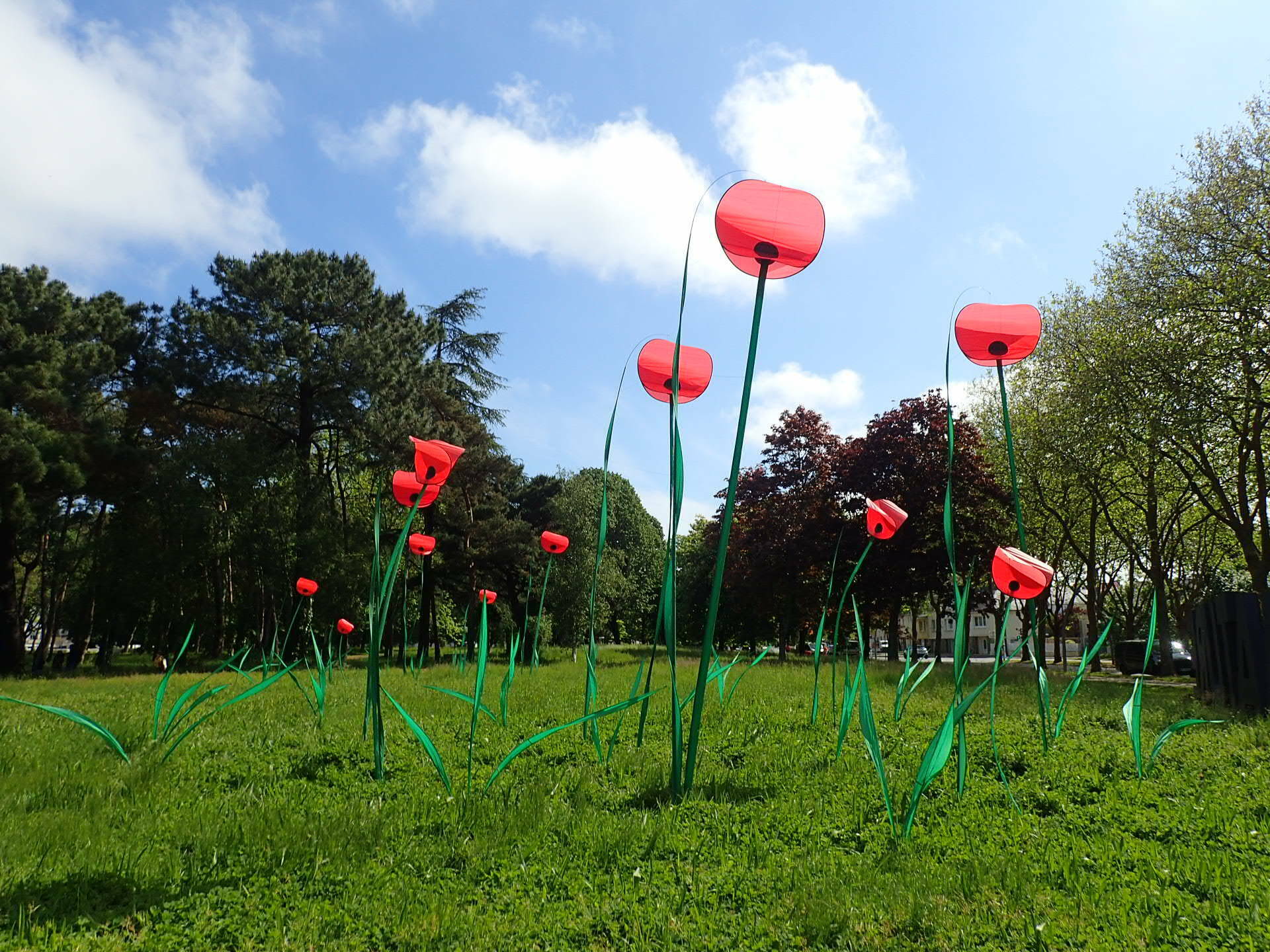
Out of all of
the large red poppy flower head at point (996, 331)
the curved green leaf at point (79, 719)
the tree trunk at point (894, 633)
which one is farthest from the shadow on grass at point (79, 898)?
the tree trunk at point (894, 633)

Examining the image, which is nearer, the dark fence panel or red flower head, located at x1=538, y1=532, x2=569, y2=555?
red flower head, located at x1=538, y1=532, x2=569, y2=555

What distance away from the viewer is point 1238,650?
23.7 feet

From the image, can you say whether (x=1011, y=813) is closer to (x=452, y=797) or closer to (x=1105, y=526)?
(x=452, y=797)

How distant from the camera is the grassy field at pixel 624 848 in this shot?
8.59ft

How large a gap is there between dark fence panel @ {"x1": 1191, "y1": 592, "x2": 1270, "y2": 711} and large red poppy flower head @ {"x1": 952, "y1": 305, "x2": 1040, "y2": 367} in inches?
190

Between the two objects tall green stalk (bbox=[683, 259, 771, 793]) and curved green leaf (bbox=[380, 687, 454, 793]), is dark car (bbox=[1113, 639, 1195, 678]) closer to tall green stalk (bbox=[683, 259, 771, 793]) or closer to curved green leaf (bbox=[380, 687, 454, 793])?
tall green stalk (bbox=[683, 259, 771, 793])

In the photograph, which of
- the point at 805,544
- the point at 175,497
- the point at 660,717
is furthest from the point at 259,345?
the point at 660,717

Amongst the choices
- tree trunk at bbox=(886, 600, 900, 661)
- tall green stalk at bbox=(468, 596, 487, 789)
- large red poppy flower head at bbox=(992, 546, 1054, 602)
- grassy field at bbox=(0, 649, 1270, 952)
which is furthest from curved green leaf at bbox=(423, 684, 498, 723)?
tree trunk at bbox=(886, 600, 900, 661)

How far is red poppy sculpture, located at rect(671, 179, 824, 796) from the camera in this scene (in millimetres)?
3475

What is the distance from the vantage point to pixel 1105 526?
23.8m

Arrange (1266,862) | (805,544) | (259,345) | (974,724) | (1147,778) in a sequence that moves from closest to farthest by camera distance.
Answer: (1266,862), (1147,778), (974,724), (805,544), (259,345)

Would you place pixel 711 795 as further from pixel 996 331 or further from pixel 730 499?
pixel 996 331

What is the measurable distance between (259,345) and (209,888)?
64.7ft

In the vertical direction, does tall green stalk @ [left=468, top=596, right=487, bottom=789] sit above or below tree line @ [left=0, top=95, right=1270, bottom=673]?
below
